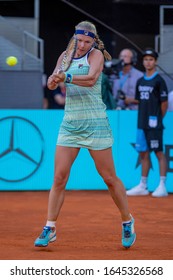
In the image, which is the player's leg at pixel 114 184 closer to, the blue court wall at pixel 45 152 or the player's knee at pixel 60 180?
the player's knee at pixel 60 180

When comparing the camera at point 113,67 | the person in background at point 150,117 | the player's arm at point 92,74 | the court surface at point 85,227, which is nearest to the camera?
the player's arm at point 92,74

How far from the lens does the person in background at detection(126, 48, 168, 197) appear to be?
11.6 metres

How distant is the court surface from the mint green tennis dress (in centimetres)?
97

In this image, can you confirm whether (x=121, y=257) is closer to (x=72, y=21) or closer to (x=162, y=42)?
(x=162, y=42)

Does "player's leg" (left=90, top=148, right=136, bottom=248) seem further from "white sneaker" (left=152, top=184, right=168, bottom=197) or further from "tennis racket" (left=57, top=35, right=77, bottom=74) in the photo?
"white sneaker" (left=152, top=184, right=168, bottom=197)

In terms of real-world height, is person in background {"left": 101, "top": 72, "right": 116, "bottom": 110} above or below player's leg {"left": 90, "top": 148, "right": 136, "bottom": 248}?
above

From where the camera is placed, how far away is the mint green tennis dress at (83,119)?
730 centimetres

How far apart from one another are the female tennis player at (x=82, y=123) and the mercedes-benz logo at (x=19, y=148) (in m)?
4.91

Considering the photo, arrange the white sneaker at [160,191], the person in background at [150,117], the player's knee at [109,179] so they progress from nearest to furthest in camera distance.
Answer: the player's knee at [109,179] → the person in background at [150,117] → the white sneaker at [160,191]

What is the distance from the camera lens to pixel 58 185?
7352mm

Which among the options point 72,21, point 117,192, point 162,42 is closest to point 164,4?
point 162,42

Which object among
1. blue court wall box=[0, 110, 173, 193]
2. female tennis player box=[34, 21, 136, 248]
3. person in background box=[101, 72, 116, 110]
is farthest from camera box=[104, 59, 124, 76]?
female tennis player box=[34, 21, 136, 248]

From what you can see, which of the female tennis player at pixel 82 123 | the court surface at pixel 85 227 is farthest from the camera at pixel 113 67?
the female tennis player at pixel 82 123

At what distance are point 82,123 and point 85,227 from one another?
1.94 metres
